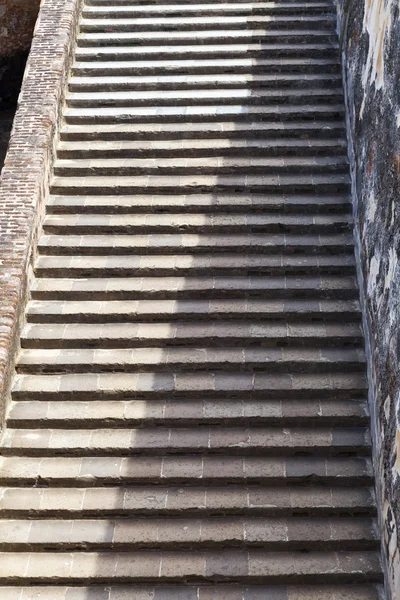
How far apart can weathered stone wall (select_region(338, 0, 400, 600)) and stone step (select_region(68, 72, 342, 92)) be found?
1.00m

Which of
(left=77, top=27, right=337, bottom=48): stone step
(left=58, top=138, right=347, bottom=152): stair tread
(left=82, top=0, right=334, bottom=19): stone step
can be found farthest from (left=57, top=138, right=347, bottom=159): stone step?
(left=82, top=0, right=334, bottom=19): stone step

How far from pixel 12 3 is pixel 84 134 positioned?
342cm

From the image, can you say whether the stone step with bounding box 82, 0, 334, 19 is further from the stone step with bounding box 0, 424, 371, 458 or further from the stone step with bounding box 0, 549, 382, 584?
the stone step with bounding box 0, 549, 382, 584

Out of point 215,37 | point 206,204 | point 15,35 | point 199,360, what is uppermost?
point 215,37

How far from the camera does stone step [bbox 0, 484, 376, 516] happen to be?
6.85 metres

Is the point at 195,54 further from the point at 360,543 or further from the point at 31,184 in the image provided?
the point at 360,543

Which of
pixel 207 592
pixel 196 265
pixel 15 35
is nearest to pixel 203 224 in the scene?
pixel 196 265

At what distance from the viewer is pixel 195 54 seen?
9797 mm

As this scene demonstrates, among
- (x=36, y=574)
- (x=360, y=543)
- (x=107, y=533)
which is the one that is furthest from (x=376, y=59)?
(x=36, y=574)

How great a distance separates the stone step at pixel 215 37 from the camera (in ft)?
32.6

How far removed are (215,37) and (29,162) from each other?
9.64ft

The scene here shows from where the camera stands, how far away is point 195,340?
7.70 metres

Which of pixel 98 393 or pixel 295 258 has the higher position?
pixel 295 258

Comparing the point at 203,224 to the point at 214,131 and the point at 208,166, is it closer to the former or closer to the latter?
the point at 208,166
